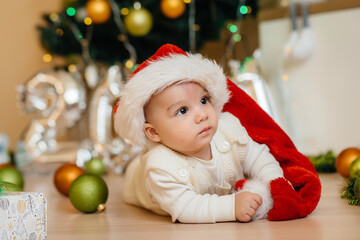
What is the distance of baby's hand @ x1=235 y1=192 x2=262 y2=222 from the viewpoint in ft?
2.88

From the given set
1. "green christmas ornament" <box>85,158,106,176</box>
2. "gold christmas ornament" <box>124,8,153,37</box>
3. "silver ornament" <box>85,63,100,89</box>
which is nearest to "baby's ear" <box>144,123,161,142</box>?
"green christmas ornament" <box>85,158,106,176</box>

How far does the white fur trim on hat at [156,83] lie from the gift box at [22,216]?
25 centimetres

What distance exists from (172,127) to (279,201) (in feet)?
0.84

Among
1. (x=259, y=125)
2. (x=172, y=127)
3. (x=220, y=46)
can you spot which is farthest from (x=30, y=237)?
(x=220, y=46)

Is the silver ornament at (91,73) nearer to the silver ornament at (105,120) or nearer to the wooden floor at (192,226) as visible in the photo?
the silver ornament at (105,120)

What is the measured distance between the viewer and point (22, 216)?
2.53ft

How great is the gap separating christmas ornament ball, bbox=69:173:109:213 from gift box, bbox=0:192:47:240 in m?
0.25

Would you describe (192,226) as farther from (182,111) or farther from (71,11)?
(71,11)

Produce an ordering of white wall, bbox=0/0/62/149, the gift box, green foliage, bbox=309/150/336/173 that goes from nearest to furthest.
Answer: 1. the gift box
2. green foliage, bbox=309/150/336/173
3. white wall, bbox=0/0/62/149

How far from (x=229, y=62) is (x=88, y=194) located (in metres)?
1.04

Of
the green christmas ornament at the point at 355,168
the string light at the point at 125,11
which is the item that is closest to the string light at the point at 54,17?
the string light at the point at 125,11

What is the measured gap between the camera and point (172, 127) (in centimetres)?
92

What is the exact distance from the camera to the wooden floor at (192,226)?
798 mm

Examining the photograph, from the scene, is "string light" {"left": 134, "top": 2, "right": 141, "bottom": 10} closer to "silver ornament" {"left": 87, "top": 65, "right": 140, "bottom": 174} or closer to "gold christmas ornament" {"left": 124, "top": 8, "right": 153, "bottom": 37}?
"gold christmas ornament" {"left": 124, "top": 8, "right": 153, "bottom": 37}
